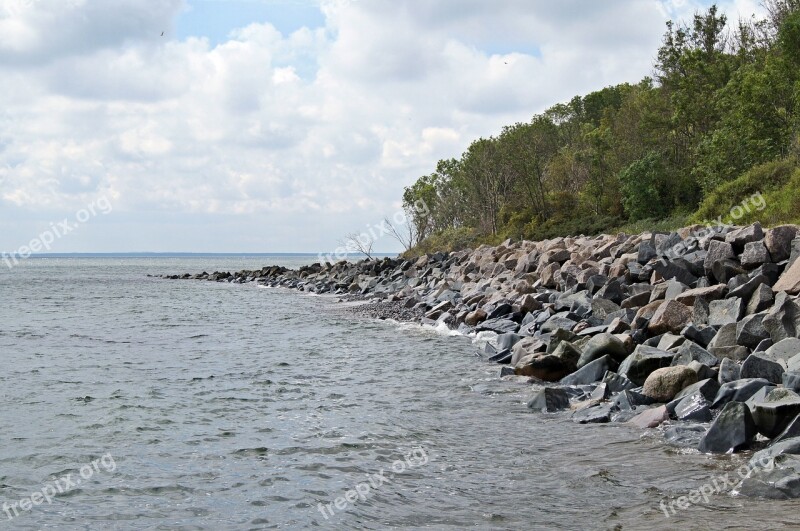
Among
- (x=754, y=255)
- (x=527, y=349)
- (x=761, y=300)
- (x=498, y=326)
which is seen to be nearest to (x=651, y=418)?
(x=761, y=300)

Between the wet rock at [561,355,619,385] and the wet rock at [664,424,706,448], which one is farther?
the wet rock at [561,355,619,385]

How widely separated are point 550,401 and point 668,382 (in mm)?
1661

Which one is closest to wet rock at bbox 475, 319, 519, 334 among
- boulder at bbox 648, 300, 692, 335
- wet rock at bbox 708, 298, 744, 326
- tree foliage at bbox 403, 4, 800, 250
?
boulder at bbox 648, 300, 692, 335

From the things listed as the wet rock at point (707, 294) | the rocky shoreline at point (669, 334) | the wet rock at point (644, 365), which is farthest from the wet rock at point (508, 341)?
the wet rock at point (644, 365)

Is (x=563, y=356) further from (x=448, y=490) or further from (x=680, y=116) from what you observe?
(x=680, y=116)

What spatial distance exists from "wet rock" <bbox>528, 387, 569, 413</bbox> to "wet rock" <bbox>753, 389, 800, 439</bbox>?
305cm

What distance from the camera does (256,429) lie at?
33.4ft

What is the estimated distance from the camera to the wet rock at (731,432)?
8062 millimetres

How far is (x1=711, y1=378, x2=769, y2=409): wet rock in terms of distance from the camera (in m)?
9.04

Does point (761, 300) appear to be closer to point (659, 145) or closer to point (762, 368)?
point (762, 368)

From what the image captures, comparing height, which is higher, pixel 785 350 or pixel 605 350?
pixel 785 350

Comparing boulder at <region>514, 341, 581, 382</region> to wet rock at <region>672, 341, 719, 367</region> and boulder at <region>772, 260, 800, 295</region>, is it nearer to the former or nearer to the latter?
wet rock at <region>672, 341, 719, 367</region>

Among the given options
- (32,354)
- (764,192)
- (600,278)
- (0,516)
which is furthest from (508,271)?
(0,516)

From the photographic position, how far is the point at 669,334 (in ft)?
39.8
